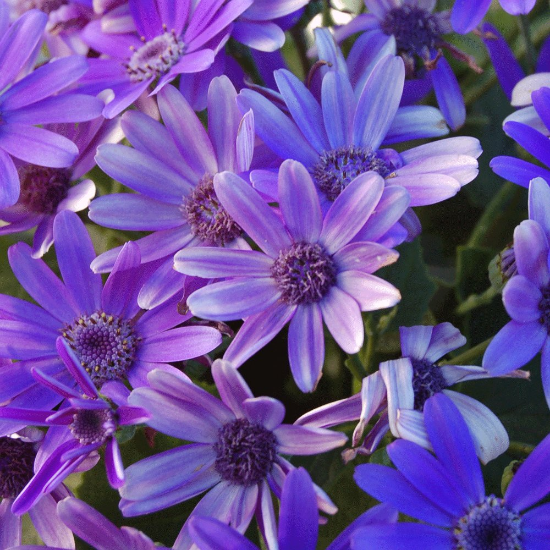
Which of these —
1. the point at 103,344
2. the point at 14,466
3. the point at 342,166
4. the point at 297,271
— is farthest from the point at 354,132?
the point at 14,466

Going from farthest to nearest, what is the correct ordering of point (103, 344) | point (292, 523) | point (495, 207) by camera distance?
point (495, 207), point (103, 344), point (292, 523)

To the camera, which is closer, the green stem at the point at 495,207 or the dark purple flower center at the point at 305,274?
the dark purple flower center at the point at 305,274

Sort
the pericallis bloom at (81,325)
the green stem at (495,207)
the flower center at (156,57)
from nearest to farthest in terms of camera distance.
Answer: the pericallis bloom at (81,325), the flower center at (156,57), the green stem at (495,207)

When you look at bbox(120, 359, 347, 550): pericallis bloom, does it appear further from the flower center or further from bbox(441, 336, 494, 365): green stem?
the flower center

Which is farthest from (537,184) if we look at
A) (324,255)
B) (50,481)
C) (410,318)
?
(50,481)

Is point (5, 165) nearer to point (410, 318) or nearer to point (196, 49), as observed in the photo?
point (196, 49)

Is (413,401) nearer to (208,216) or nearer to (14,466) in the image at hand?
(208,216)

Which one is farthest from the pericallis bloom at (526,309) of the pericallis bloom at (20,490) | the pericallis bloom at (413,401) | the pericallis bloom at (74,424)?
the pericallis bloom at (20,490)

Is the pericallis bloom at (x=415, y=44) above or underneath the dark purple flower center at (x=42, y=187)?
above

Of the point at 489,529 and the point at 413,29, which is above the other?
the point at 413,29

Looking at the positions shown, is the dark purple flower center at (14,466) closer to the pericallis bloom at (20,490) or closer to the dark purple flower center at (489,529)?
the pericallis bloom at (20,490)
